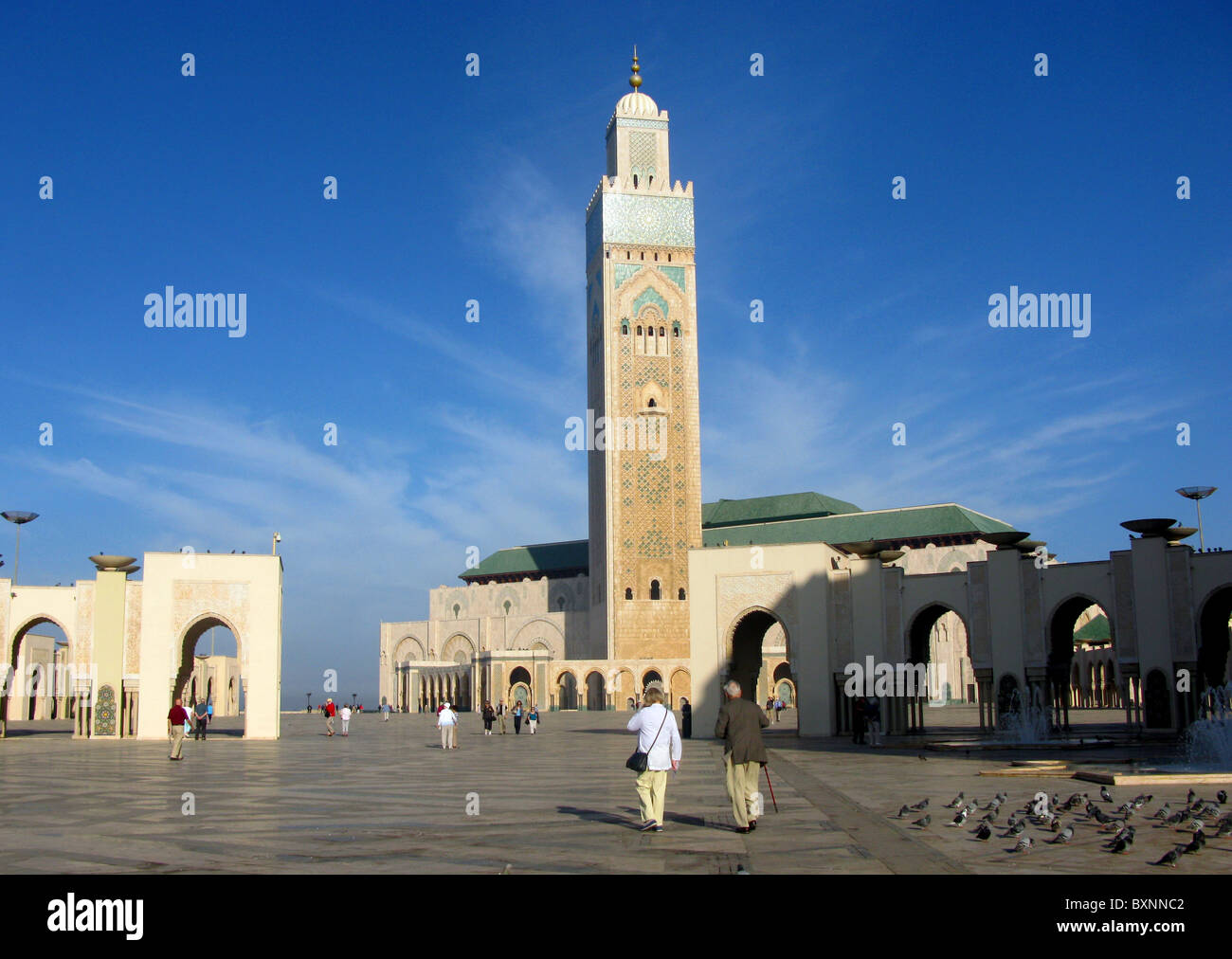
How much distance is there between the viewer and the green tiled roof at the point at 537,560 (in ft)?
217

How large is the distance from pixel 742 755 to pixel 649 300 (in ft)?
155

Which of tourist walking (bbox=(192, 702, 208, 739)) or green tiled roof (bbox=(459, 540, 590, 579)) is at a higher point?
green tiled roof (bbox=(459, 540, 590, 579))

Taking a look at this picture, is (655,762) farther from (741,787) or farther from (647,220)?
(647,220)

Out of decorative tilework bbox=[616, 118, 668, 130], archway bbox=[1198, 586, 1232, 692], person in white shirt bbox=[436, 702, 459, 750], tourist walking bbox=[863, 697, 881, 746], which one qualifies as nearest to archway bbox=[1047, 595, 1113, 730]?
archway bbox=[1198, 586, 1232, 692]

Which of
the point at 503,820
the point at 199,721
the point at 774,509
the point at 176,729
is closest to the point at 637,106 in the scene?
the point at 774,509

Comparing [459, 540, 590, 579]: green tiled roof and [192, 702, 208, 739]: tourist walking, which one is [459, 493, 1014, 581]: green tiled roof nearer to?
[459, 540, 590, 579]: green tiled roof

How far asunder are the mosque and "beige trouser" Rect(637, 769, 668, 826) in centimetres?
1657

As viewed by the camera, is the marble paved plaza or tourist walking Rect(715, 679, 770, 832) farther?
tourist walking Rect(715, 679, 770, 832)

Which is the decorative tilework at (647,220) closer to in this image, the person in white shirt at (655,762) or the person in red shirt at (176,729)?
the person in red shirt at (176,729)

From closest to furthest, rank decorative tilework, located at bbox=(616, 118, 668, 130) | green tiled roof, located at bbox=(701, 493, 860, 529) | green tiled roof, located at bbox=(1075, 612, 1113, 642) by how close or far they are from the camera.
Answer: green tiled roof, located at bbox=(1075, 612, 1113, 642) → decorative tilework, located at bbox=(616, 118, 668, 130) → green tiled roof, located at bbox=(701, 493, 860, 529)

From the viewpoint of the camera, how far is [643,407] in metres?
54.1

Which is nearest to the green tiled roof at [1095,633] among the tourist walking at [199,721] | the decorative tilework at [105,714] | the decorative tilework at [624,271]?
the decorative tilework at [624,271]

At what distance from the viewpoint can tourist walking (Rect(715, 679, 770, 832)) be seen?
28.1 ft

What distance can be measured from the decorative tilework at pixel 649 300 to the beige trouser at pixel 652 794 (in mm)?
46734
